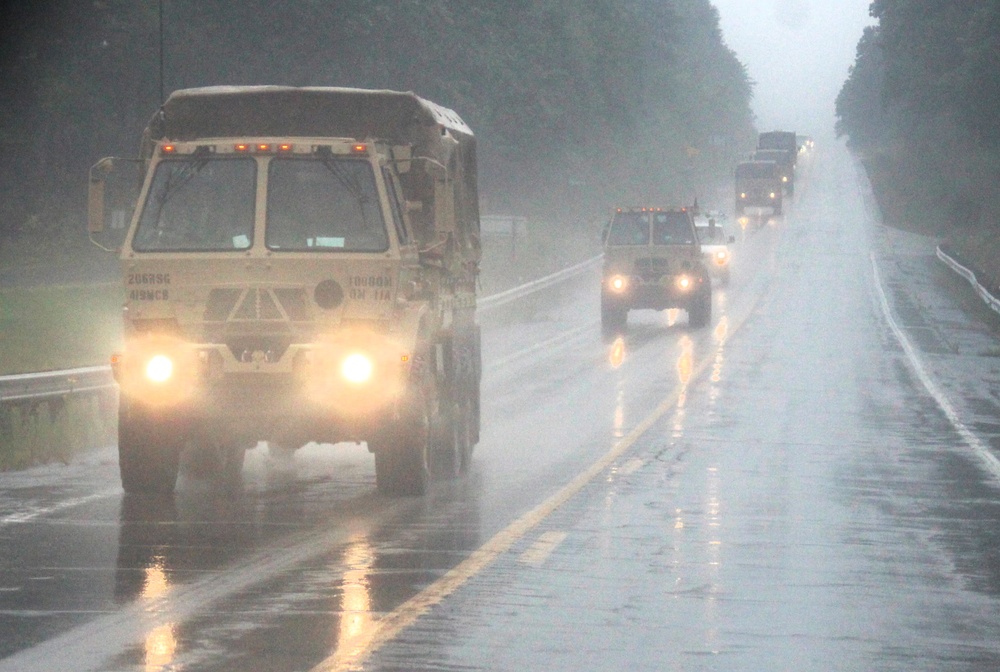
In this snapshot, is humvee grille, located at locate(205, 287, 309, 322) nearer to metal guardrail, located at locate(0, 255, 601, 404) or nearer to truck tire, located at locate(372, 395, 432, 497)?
truck tire, located at locate(372, 395, 432, 497)

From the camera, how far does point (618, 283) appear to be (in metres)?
37.1

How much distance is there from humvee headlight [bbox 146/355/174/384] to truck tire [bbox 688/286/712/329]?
25.1 m

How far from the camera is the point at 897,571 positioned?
34.4ft

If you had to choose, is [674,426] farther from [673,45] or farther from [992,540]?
[673,45]

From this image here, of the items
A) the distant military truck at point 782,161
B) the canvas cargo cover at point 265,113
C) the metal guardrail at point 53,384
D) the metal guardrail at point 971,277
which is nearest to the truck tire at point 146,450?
the canvas cargo cover at point 265,113

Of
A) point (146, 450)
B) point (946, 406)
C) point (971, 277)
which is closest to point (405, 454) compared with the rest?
point (146, 450)

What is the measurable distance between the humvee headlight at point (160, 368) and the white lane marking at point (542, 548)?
121 inches

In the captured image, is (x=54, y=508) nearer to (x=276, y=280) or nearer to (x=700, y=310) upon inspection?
(x=276, y=280)

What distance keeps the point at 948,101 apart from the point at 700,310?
57.8 metres

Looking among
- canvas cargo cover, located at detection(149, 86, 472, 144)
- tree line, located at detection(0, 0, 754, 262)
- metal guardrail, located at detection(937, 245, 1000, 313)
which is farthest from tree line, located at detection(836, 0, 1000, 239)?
canvas cargo cover, located at detection(149, 86, 472, 144)

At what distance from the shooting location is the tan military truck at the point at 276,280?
1280cm

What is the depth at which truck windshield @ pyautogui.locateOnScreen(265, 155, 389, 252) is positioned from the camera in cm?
1299

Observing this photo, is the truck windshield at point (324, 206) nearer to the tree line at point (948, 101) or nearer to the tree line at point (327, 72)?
Answer: the tree line at point (327, 72)

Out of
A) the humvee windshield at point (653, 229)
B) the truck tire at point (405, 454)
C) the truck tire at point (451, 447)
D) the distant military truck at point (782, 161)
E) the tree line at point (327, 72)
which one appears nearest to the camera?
the truck tire at point (405, 454)
